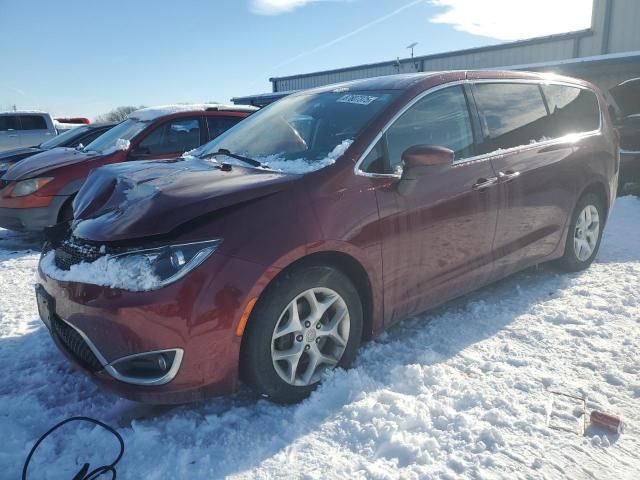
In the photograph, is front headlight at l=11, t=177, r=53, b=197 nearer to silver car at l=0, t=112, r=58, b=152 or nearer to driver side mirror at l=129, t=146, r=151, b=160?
driver side mirror at l=129, t=146, r=151, b=160

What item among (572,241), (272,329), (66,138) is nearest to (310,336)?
(272,329)

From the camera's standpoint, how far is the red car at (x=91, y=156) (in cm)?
562

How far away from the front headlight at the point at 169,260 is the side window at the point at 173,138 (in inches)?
169

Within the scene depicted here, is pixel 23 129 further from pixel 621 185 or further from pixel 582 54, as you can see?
pixel 582 54

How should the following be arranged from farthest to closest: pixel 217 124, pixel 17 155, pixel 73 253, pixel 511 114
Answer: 1. pixel 17 155
2. pixel 217 124
3. pixel 511 114
4. pixel 73 253

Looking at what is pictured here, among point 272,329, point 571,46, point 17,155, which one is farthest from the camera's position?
point 571,46

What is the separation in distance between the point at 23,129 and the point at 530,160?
47.9ft

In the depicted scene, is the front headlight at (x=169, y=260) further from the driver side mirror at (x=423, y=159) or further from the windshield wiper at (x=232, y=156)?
the driver side mirror at (x=423, y=159)

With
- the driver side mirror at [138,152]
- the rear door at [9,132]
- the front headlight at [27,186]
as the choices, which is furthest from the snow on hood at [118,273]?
the rear door at [9,132]

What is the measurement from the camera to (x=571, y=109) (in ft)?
14.2

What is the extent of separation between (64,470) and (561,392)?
245cm

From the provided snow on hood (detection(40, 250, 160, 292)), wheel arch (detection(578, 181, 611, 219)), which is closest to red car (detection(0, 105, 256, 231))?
snow on hood (detection(40, 250, 160, 292))

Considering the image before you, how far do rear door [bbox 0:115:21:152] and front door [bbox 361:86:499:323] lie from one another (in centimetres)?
1420

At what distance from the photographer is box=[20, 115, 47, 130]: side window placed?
1398cm
